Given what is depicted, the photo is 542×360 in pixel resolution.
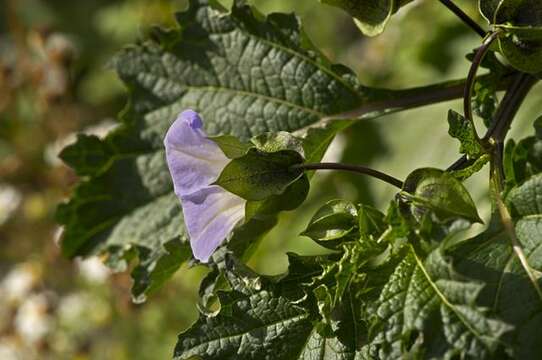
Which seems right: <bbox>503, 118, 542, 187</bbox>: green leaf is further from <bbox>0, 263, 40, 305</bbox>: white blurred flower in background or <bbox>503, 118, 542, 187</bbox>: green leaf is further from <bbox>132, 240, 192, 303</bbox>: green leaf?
<bbox>0, 263, 40, 305</bbox>: white blurred flower in background

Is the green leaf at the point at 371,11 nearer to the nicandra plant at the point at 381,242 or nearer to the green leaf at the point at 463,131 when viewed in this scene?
the nicandra plant at the point at 381,242

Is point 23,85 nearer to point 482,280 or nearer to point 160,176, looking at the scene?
point 160,176

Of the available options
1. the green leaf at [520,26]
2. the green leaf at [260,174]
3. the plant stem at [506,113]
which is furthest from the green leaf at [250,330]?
the green leaf at [520,26]

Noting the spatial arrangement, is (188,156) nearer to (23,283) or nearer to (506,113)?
(506,113)

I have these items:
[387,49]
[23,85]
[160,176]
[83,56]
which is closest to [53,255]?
[23,85]

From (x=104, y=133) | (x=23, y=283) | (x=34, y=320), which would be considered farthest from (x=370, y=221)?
(x=23, y=283)

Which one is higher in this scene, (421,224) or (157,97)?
(157,97)
